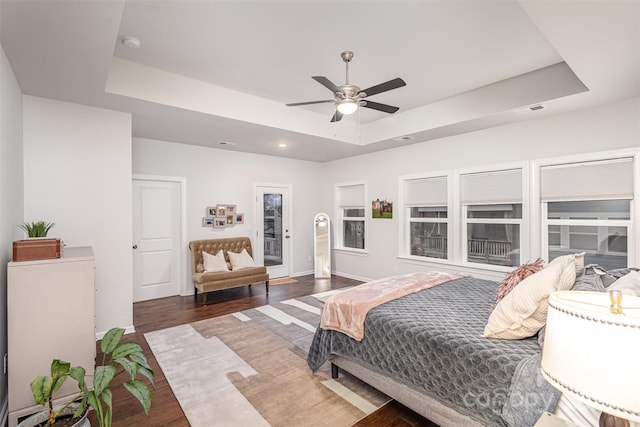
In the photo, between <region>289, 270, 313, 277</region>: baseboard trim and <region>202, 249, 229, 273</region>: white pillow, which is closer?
<region>202, 249, 229, 273</region>: white pillow

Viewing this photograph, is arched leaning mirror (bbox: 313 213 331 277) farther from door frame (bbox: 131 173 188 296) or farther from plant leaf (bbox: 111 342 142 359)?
plant leaf (bbox: 111 342 142 359)

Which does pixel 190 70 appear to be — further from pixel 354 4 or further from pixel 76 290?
pixel 76 290

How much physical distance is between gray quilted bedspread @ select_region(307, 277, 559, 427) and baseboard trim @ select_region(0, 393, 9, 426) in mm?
2220

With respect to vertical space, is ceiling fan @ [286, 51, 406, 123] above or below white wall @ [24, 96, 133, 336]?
above

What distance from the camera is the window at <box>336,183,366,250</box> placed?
6.66 metres

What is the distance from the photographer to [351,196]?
6.86 metres

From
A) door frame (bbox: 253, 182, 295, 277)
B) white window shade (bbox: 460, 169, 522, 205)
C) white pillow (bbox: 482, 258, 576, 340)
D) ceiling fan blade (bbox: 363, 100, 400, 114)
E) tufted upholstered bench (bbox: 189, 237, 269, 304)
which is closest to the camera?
white pillow (bbox: 482, 258, 576, 340)

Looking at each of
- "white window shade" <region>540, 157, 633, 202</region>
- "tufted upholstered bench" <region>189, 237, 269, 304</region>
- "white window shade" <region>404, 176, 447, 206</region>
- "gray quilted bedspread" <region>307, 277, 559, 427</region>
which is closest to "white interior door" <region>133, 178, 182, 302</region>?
"tufted upholstered bench" <region>189, 237, 269, 304</region>

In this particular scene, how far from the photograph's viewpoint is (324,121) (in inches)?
200

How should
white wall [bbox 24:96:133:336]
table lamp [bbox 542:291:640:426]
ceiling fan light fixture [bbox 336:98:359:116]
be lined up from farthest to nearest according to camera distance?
1. white wall [bbox 24:96:133:336]
2. ceiling fan light fixture [bbox 336:98:359:116]
3. table lamp [bbox 542:291:640:426]

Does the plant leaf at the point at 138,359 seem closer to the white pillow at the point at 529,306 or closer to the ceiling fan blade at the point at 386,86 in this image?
the white pillow at the point at 529,306

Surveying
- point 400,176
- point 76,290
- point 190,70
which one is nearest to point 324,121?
point 400,176

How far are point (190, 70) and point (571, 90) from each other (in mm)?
4123

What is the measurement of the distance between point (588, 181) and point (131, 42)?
5149 millimetres
